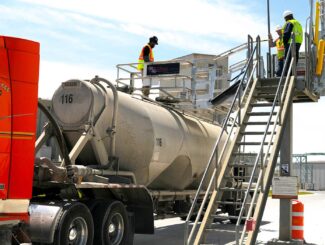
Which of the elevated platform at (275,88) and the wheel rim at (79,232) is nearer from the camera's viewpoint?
the wheel rim at (79,232)

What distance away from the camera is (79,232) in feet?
26.9

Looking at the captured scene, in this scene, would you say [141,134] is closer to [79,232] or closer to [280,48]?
[79,232]

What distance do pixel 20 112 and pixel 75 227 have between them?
2.73 meters

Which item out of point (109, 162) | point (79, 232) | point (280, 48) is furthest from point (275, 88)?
point (79, 232)

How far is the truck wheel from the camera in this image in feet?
24.9

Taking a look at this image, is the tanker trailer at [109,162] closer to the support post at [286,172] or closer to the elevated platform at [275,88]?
the elevated platform at [275,88]

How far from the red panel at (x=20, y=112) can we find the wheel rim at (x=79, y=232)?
1976 millimetres

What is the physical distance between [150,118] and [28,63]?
16.7 feet

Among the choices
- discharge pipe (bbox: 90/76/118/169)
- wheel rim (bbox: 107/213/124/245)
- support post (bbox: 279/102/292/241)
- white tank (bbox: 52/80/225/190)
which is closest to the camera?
wheel rim (bbox: 107/213/124/245)

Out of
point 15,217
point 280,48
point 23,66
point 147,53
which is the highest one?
point 147,53

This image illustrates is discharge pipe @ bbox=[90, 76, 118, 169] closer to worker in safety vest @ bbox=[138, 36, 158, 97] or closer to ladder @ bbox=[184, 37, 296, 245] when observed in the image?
ladder @ bbox=[184, 37, 296, 245]

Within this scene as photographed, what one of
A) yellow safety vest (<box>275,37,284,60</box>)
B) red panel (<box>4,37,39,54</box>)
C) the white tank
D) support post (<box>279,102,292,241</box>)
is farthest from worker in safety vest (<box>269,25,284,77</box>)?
red panel (<box>4,37,39,54</box>)

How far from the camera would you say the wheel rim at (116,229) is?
29.9 feet

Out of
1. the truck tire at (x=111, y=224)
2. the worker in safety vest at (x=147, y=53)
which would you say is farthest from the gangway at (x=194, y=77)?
the truck tire at (x=111, y=224)
